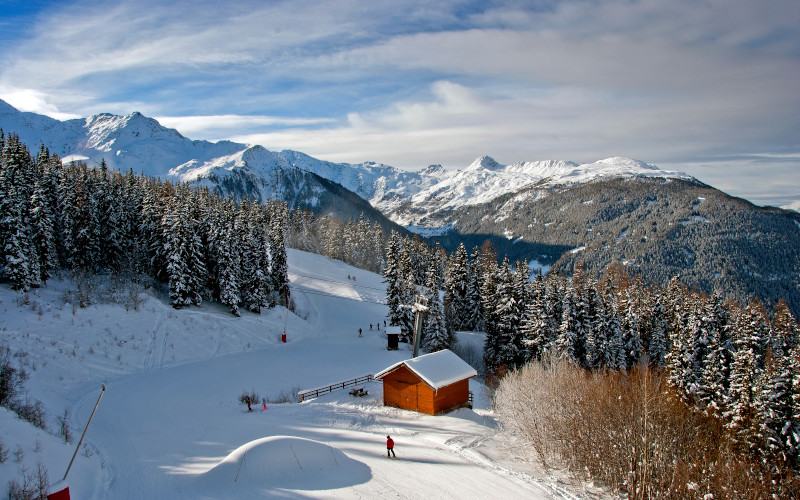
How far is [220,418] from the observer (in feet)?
91.1

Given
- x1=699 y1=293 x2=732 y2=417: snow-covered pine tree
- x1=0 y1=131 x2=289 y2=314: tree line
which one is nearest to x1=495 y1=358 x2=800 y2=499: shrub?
x1=699 y1=293 x2=732 y2=417: snow-covered pine tree

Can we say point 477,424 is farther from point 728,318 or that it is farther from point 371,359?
point 728,318

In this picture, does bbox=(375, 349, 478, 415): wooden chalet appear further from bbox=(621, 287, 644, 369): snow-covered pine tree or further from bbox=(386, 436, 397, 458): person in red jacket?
bbox=(621, 287, 644, 369): snow-covered pine tree

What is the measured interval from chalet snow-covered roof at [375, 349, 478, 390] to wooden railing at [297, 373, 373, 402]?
498 centimetres

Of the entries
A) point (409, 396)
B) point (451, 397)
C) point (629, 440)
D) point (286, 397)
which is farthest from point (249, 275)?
point (629, 440)

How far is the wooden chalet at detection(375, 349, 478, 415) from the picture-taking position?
98.5 feet

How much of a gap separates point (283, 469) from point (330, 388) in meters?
16.0

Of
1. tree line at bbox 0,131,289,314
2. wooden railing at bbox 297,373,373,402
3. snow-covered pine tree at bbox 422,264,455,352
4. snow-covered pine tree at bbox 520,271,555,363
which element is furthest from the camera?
snow-covered pine tree at bbox 422,264,455,352

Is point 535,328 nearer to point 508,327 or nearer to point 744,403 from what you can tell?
point 508,327

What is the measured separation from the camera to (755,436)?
70.2ft

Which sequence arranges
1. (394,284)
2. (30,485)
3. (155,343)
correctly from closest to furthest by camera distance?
(30,485)
(155,343)
(394,284)

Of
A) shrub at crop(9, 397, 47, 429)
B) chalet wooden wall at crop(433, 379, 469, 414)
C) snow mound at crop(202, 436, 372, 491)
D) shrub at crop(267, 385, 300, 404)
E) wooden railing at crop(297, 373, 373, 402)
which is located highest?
shrub at crop(9, 397, 47, 429)

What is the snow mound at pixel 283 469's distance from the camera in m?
17.6

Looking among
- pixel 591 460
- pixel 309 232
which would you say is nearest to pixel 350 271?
pixel 309 232
